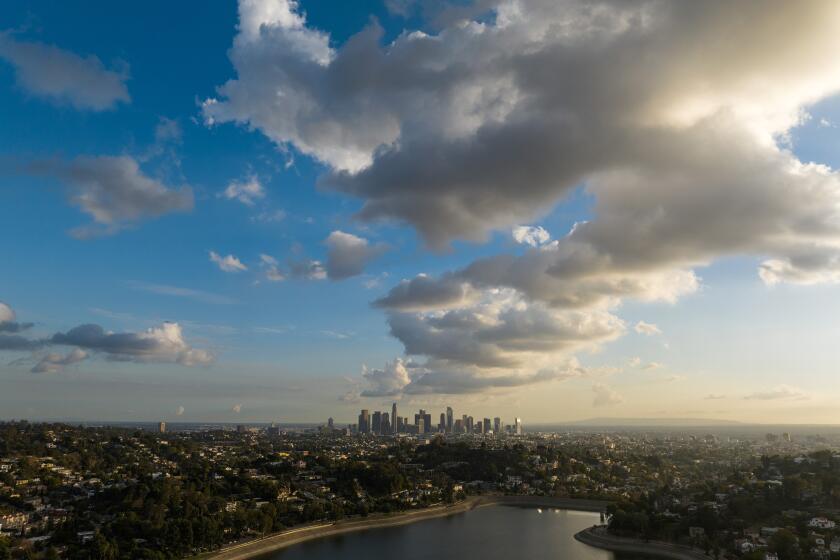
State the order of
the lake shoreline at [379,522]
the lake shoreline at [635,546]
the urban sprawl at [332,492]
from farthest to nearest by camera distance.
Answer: the lake shoreline at [379,522], the lake shoreline at [635,546], the urban sprawl at [332,492]

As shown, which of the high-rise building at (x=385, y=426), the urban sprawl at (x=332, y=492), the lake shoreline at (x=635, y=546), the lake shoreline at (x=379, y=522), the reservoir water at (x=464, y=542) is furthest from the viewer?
Answer: the high-rise building at (x=385, y=426)

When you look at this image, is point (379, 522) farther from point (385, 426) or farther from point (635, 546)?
point (385, 426)

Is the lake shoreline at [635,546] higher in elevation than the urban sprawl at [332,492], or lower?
lower

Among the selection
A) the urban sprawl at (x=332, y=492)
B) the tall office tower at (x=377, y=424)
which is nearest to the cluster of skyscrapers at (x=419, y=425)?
the tall office tower at (x=377, y=424)

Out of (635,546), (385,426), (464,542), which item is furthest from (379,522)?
(385,426)

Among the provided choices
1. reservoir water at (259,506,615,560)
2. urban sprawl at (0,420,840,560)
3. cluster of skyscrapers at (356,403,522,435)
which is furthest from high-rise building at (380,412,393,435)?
reservoir water at (259,506,615,560)

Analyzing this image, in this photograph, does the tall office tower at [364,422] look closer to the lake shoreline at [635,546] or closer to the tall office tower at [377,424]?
the tall office tower at [377,424]
